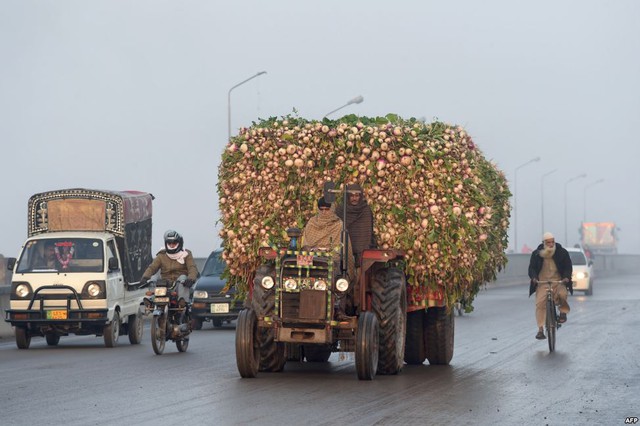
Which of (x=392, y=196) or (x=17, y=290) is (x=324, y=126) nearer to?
(x=392, y=196)

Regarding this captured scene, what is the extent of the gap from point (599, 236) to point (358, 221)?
4326 inches

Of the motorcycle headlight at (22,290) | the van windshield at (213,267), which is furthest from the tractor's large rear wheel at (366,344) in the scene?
the van windshield at (213,267)

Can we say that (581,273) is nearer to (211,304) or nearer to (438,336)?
(211,304)

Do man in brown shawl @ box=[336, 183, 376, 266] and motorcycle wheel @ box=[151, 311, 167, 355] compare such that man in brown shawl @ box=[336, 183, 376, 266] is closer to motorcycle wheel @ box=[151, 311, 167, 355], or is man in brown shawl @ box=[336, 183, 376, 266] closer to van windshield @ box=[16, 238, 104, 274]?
motorcycle wheel @ box=[151, 311, 167, 355]

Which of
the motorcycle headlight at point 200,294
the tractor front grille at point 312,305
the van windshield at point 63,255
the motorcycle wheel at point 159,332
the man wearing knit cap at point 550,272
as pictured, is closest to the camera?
the tractor front grille at point 312,305

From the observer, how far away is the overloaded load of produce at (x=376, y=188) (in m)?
18.1

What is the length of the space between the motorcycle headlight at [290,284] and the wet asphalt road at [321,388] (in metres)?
1.12

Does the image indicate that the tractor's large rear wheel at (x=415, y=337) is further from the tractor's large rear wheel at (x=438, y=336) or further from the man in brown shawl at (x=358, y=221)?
the man in brown shawl at (x=358, y=221)

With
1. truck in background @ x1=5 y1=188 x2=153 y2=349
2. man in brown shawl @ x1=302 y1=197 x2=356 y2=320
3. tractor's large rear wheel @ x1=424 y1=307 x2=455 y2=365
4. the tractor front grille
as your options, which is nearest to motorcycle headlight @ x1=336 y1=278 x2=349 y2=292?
the tractor front grille

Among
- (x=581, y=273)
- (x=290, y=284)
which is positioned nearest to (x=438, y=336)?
(x=290, y=284)

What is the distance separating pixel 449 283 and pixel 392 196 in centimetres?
146

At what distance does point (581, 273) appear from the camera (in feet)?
172

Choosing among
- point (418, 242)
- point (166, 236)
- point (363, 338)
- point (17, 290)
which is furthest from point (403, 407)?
Answer: point (17, 290)

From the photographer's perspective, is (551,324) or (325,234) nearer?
(325,234)
